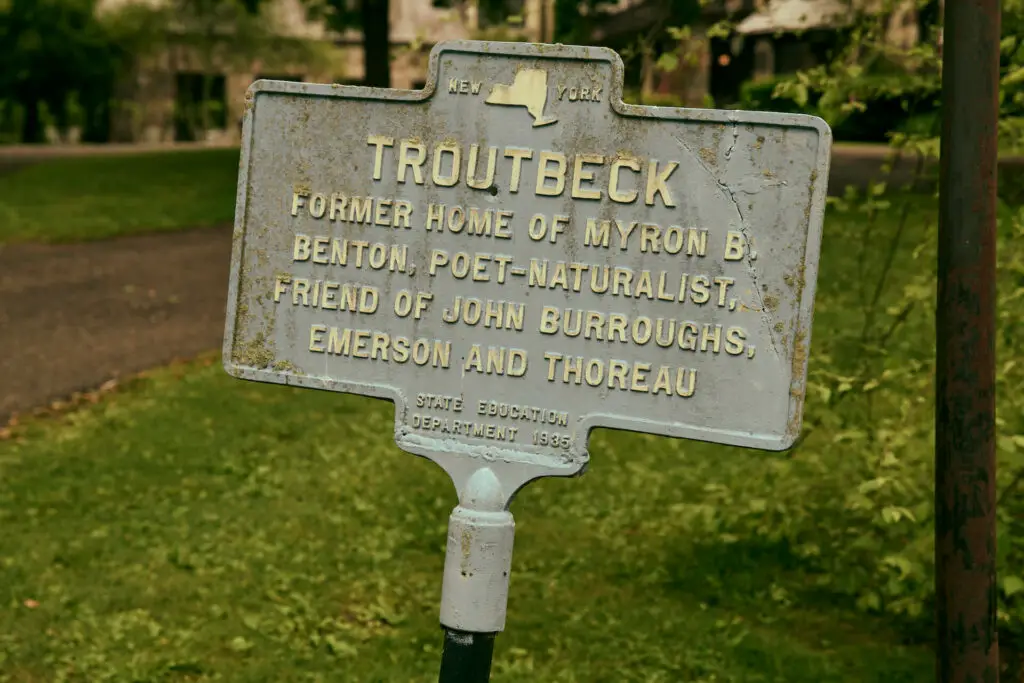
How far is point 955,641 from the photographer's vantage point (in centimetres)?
423

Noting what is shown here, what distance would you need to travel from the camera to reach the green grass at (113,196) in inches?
705

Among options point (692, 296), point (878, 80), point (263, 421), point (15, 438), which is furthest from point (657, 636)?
point (15, 438)

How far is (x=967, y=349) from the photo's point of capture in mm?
4086

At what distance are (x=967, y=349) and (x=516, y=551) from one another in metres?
3.25

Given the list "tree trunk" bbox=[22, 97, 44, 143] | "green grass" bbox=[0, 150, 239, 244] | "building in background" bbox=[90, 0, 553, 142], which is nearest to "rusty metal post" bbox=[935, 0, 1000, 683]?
"green grass" bbox=[0, 150, 239, 244]

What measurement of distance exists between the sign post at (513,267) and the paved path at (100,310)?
587cm

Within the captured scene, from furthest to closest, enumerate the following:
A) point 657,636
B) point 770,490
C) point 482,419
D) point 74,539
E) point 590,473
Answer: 1. point 590,473
2. point 770,490
3. point 74,539
4. point 657,636
5. point 482,419

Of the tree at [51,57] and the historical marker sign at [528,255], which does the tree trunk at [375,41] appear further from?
the historical marker sign at [528,255]

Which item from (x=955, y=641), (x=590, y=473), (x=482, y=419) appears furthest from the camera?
(x=590, y=473)

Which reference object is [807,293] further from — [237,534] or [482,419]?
[237,534]

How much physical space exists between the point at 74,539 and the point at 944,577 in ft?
13.6

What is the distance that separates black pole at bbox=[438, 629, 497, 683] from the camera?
3660 millimetres

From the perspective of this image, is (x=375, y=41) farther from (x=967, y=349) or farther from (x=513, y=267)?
(x=513, y=267)

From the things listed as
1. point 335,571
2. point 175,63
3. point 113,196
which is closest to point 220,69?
point 175,63
